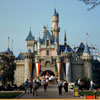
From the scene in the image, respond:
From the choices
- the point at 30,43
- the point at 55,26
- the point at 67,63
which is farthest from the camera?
the point at 30,43

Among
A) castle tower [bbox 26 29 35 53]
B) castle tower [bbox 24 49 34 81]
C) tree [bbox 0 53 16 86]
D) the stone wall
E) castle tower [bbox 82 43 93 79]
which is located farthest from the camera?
castle tower [bbox 26 29 35 53]

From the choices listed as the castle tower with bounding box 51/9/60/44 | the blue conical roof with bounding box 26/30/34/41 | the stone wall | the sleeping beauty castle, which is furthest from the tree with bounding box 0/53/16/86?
the castle tower with bounding box 51/9/60/44

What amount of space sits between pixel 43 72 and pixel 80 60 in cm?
832

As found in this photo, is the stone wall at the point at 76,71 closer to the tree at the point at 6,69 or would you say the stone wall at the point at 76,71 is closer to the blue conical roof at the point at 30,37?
the blue conical roof at the point at 30,37

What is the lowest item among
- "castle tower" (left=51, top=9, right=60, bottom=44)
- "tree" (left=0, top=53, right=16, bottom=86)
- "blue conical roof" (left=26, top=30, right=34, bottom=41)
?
"tree" (left=0, top=53, right=16, bottom=86)

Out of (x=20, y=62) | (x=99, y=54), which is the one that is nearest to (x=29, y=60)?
(x=20, y=62)

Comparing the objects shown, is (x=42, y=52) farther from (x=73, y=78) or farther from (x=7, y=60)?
(x=7, y=60)

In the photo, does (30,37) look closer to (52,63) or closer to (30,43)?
(30,43)

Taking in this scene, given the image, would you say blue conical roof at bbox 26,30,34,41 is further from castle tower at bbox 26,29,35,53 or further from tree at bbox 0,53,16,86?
tree at bbox 0,53,16,86

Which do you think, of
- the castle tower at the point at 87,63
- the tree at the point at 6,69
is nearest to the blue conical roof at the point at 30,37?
the castle tower at the point at 87,63

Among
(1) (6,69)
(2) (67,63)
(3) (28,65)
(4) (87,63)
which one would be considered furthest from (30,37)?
(1) (6,69)

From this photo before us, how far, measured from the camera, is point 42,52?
190 ft

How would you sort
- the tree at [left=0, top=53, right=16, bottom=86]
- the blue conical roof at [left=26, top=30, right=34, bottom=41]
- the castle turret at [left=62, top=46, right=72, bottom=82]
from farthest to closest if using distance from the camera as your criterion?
1. the blue conical roof at [left=26, top=30, right=34, bottom=41]
2. the castle turret at [left=62, top=46, right=72, bottom=82]
3. the tree at [left=0, top=53, right=16, bottom=86]

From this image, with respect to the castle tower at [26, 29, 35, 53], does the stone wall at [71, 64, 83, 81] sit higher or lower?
lower
